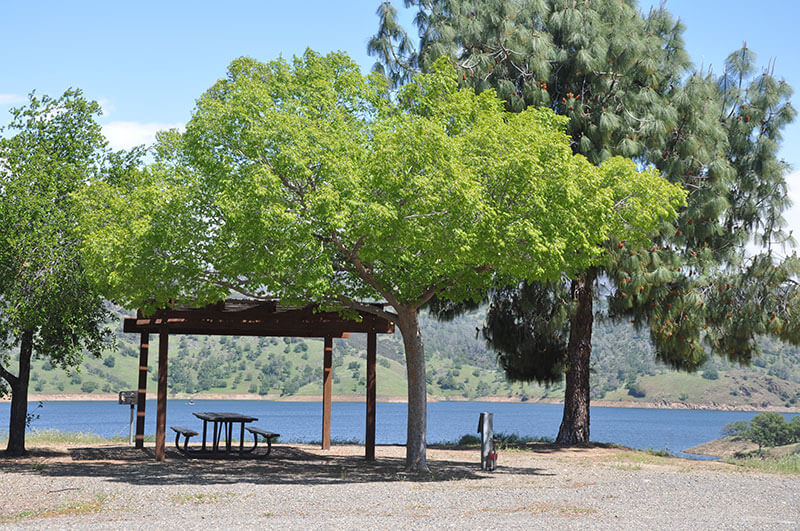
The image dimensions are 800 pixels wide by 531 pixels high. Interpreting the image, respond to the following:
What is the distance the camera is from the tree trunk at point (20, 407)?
16.9 m

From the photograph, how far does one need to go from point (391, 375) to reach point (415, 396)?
5556 inches

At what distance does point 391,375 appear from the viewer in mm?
154125

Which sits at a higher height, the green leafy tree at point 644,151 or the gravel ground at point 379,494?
the green leafy tree at point 644,151

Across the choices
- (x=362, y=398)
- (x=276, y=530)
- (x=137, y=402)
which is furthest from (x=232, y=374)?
(x=276, y=530)

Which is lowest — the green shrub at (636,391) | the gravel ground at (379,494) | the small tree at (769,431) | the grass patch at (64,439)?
the green shrub at (636,391)

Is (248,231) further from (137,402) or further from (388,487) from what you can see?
(137,402)

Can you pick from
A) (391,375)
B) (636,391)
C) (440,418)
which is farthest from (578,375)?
(391,375)

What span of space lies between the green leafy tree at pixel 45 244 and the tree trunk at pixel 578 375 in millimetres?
11168

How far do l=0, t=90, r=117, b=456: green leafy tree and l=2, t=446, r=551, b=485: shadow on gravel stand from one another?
2.25 meters

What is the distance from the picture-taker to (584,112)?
64.5ft

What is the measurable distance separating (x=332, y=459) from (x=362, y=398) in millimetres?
130732

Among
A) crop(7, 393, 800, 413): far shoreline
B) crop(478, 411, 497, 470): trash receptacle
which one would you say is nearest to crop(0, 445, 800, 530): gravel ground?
crop(478, 411, 497, 470): trash receptacle

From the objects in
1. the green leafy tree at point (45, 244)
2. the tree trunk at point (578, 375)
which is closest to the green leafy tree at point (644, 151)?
the tree trunk at point (578, 375)

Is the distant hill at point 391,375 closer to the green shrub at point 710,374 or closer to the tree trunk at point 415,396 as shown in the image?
the green shrub at point 710,374
